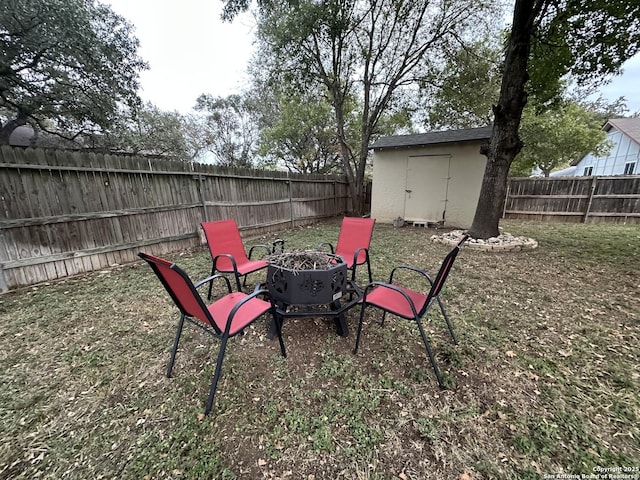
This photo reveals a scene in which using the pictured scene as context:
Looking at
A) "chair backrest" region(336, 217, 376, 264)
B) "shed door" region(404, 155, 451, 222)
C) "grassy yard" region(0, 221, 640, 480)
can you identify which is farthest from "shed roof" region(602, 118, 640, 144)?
"chair backrest" region(336, 217, 376, 264)

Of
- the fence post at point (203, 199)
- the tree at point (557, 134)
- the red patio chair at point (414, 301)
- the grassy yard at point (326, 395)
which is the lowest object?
the grassy yard at point (326, 395)

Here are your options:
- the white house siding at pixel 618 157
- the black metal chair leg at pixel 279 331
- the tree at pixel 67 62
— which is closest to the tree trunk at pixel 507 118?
the black metal chair leg at pixel 279 331

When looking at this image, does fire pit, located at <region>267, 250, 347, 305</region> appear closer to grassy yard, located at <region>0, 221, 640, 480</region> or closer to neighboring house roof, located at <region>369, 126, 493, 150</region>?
grassy yard, located at <region>0, 221, 640, 480</region>

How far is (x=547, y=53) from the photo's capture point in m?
4.96

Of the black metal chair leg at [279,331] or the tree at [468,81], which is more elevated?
the tree at [468,81]

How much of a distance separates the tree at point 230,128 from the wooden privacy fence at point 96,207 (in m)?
9.97

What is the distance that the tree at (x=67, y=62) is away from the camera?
615 centimetres

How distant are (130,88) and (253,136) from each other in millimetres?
7055

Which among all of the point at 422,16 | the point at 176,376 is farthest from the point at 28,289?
the point at 422,16

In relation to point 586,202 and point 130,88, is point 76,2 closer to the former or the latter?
point 130,88

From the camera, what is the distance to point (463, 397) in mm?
1680

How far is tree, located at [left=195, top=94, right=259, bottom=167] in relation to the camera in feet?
46.7

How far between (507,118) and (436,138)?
111 inches

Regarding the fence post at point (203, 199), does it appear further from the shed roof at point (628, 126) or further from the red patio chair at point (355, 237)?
the shed roof at point (628, 126)
